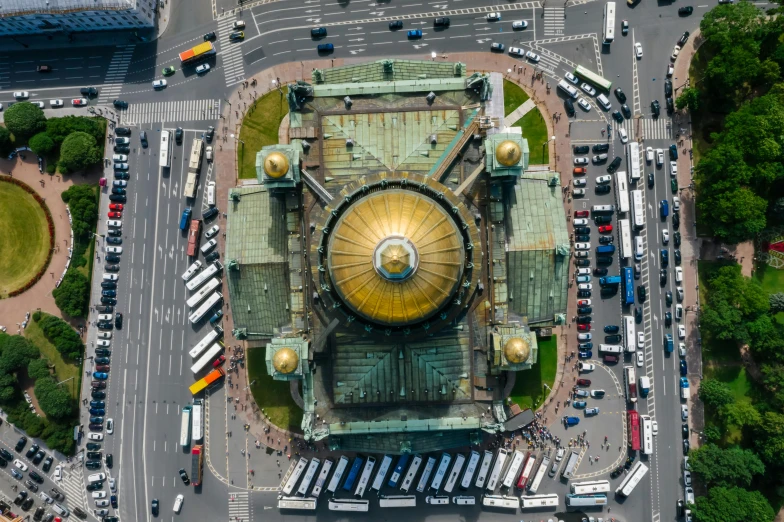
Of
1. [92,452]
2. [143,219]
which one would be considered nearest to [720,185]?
[143,219]

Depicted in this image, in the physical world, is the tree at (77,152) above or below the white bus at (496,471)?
above

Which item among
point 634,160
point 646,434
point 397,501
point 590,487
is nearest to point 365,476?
point 397,501

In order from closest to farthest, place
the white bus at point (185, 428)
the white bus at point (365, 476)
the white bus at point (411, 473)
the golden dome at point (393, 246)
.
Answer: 1. the golden dome at point (393, 246)
2. the white bus at point (411, 473)
3. the white bus at point (365, 476)
4. the white bus at point (185, 428)

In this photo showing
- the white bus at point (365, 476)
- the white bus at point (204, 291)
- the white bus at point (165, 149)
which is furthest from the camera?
the white bus at point (165, 149)

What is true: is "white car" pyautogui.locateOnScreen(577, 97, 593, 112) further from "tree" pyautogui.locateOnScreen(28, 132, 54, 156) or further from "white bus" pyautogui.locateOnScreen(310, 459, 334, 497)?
"tree" pyautogui.locateOnScreen(28, 132, 54, 156)

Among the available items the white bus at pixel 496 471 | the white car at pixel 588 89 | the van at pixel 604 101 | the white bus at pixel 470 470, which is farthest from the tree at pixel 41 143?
the van at pixel 604 101

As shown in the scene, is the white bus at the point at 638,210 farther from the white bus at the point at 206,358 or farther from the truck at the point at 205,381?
the truck at the point at 205,381

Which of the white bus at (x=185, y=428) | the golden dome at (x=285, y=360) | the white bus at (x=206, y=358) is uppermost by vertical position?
the golden dome at (x=285, y=360)
